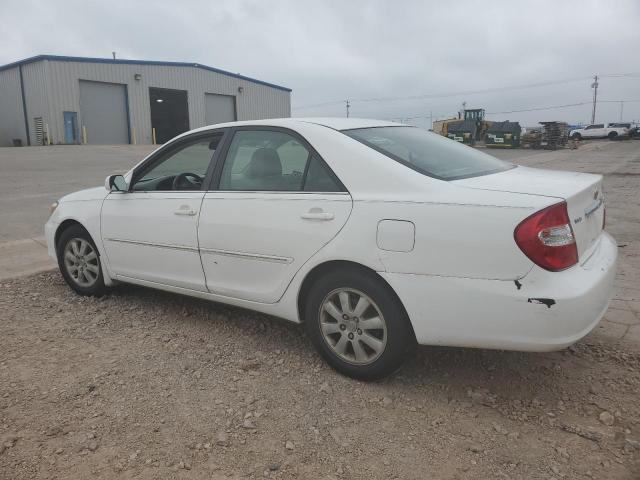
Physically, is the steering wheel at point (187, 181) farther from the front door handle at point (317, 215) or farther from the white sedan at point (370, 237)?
the front door handle at point (317, 215)

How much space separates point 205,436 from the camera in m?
2.72

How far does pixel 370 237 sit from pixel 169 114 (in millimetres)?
37120

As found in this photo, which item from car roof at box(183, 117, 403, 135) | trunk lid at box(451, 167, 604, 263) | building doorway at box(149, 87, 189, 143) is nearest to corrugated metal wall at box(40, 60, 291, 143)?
building doorway at box(149, 87, 189, 143)

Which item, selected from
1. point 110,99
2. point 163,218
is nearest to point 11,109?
point 110,99

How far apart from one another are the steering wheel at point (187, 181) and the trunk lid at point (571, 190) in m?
1.99

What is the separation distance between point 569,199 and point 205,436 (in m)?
2.16

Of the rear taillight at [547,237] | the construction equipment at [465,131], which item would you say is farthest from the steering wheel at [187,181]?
the construction equipment at [465,131]

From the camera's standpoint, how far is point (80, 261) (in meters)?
4.75

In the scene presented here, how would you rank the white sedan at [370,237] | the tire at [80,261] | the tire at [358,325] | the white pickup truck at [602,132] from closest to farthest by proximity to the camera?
the white sedan at [370,237]
the tire at [358,325]
the tire at [80,261]
the white pickup truck at [602,132]

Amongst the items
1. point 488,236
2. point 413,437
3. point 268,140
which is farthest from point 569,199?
point 268,140

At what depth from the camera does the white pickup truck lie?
5322cm

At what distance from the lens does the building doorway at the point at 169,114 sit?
120 feet

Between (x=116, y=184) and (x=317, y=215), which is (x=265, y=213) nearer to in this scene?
(x=317, y=215)

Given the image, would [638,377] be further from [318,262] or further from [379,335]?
[318,262]
